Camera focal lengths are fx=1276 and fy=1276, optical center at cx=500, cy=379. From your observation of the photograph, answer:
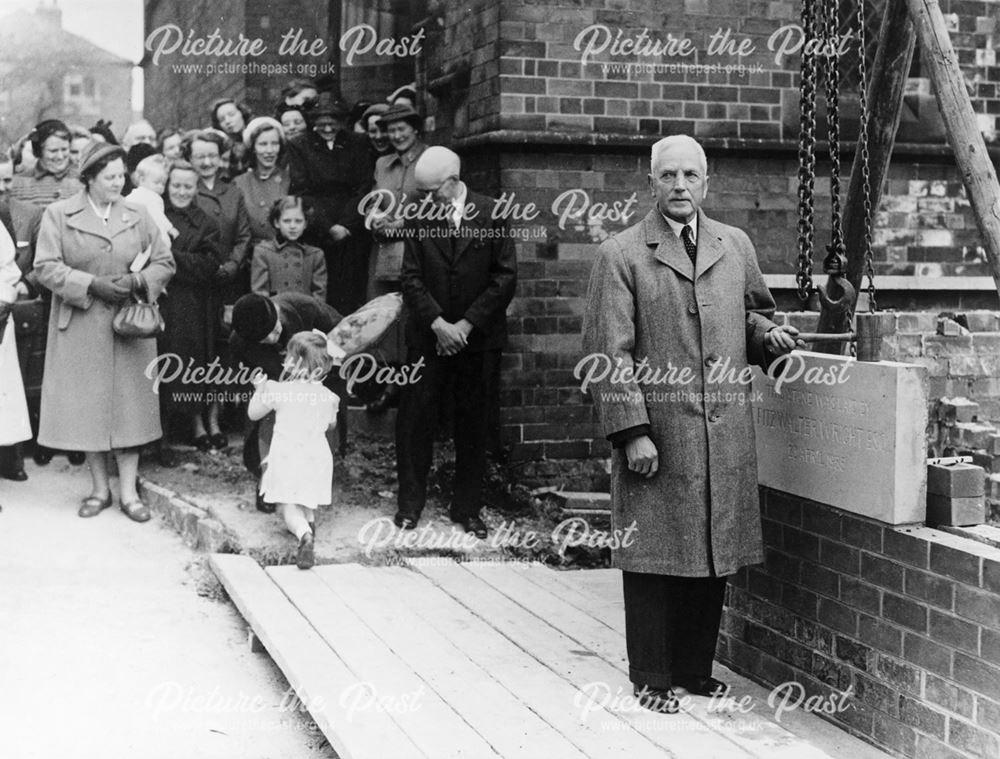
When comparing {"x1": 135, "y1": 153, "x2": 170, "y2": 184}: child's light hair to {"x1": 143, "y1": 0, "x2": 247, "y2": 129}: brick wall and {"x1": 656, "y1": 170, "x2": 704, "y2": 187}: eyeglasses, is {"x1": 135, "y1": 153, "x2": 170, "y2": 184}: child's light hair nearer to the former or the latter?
{"x1": 143, "y1": 0, "x2": 247, "y2": 129}: brick wall

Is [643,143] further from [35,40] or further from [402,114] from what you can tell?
[35,40]

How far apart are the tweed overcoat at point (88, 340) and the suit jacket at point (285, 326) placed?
74 cm

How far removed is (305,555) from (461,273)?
6.18ft

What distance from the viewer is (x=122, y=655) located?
5680 mm

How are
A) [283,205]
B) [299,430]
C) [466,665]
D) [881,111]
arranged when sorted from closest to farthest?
1. [466,665]
2. [881,111]
3. [299,430]
4. [283,205]

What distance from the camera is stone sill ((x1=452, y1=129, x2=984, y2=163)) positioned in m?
8.15

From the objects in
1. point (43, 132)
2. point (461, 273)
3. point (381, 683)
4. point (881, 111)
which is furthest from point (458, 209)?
point (381, 683)

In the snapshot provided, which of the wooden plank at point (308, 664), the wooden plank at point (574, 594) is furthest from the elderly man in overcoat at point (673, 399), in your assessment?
the wooden plank at point (574, 594)

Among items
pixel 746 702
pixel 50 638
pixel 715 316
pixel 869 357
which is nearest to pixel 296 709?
pixel 50 638

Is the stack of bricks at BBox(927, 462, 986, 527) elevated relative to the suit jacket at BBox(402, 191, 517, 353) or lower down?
lower down

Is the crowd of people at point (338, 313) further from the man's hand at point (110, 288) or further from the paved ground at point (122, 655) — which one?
the paved ground at point (122, 655)

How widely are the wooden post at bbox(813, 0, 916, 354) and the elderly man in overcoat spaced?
4.65ft

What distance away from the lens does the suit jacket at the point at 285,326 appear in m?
7.43

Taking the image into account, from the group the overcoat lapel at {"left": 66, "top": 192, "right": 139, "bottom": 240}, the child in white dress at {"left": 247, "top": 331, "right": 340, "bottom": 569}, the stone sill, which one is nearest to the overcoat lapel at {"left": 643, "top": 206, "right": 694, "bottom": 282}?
the child in white dress at {"left": 247, "top": 331, "right": 340, "bottom": 569}
